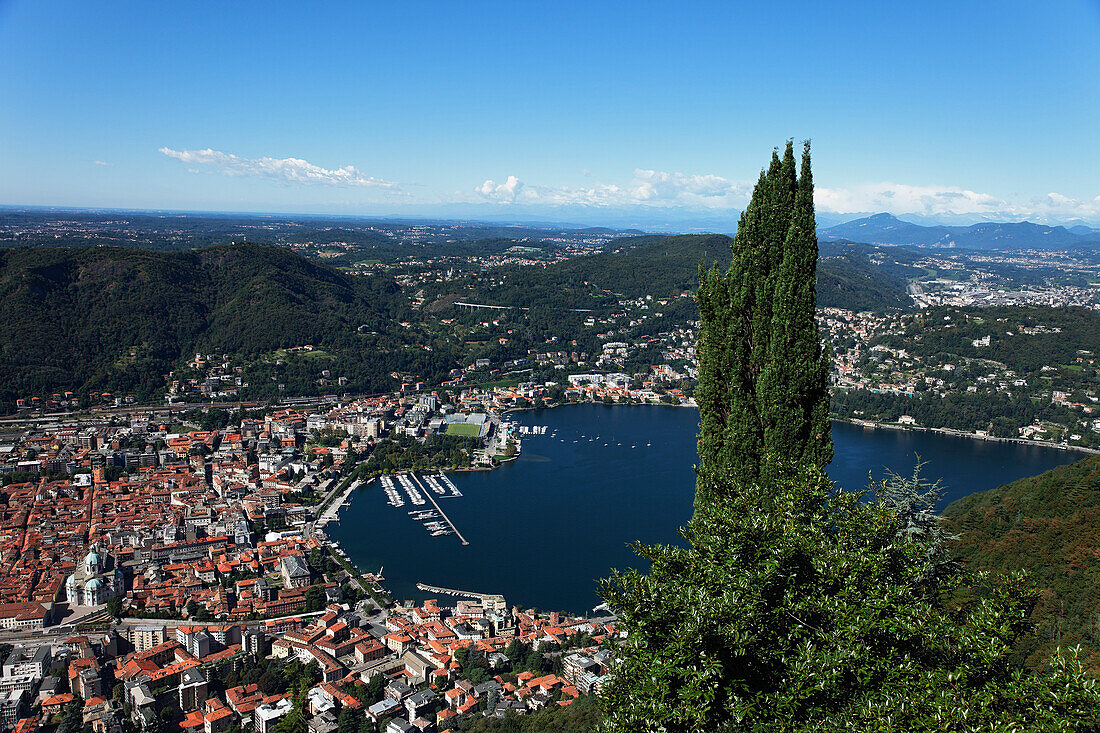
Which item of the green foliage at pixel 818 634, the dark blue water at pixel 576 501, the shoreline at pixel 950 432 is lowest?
the dark blue water at pixel 576 501

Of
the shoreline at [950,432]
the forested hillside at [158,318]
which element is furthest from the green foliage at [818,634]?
the forested hillside at [158,318]

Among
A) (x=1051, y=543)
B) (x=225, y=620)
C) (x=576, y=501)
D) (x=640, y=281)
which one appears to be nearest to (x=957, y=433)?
(x=576, y=501)

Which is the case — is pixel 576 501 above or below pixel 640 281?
below

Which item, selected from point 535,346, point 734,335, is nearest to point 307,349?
point 535,346

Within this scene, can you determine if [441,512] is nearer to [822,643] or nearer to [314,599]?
[314,599]

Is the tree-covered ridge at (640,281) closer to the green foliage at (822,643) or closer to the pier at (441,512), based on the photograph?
the pier at (441,512)

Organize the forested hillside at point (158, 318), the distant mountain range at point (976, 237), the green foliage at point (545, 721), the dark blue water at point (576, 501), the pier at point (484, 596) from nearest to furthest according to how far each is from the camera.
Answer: the green foliage at point (545, 721) → the pier at point (484, 596) → the dark blue water at point (576, 501) → the forested hillside at point (158, 318) → the distant mountain range at point (976, 237)

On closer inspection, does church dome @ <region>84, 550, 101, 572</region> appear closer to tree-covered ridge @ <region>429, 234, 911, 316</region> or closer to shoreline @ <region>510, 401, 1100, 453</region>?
shoreline @ <region>510, 401, 1100, 453</region>

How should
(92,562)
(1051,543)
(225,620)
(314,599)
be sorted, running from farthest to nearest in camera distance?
(92,562), (314,599), (225,620), (1051,543)
